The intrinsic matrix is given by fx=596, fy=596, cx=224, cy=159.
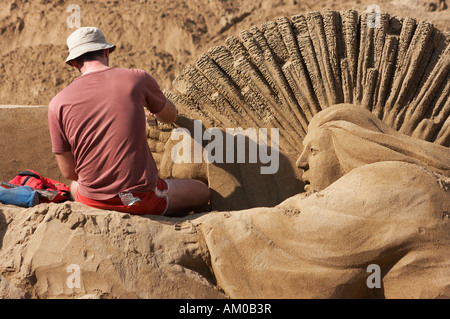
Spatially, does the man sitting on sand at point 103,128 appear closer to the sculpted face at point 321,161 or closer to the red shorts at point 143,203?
the red shorts at point 143,203

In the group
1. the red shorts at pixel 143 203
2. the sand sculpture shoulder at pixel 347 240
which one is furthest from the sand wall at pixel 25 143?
the sand sculpture shoulder at pixel 347 240

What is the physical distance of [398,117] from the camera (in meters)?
3.23

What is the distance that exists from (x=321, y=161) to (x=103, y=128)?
1.07m

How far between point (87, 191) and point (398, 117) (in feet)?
5.57

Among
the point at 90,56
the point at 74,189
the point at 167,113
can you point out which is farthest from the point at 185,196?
the point at 90,56

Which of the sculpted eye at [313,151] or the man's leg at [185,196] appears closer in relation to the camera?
the man's leg at [185,196]

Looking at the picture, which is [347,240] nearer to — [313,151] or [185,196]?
[313,151]

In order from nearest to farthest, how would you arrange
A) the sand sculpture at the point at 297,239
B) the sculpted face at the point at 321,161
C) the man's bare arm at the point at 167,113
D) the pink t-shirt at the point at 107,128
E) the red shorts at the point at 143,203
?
the sand sculpture at the point at 297,239
the pink t-shirt at the point at 107,128
the red shorts at the point at 143,203
the man's bare arm at the point at 167,113
the sculpted face at the point at 321,161

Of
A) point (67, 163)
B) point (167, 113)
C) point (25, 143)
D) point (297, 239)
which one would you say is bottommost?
point (297, 239)

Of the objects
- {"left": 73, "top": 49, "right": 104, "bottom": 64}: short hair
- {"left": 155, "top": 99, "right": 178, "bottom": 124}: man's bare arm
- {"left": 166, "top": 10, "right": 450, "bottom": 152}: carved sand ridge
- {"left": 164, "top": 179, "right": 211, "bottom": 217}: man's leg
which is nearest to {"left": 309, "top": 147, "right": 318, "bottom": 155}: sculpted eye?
{"left": 166, "top": 10, "right": 450, "bottom": 152}: carved sand ridge

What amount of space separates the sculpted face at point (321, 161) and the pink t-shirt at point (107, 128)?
817 mm

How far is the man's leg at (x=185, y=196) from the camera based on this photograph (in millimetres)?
2836

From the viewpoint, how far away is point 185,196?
9.52ft

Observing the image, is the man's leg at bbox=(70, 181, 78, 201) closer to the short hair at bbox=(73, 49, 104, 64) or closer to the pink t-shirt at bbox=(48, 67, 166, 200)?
the pink t-shirt at bbox=(48, 67, 166, 200)
